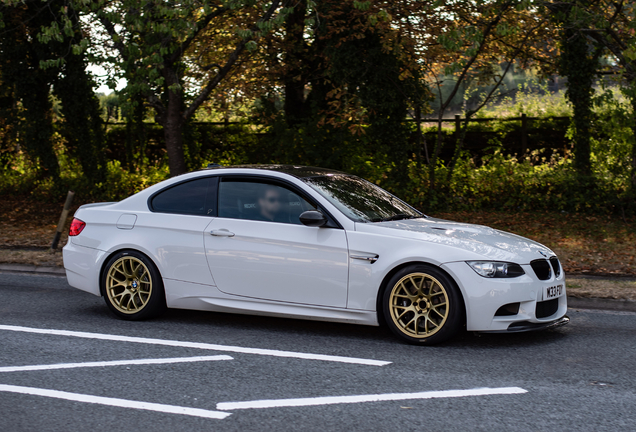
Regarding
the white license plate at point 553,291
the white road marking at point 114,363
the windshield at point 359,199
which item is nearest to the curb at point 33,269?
the white road marking at point 114,363

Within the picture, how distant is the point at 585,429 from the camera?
398cm

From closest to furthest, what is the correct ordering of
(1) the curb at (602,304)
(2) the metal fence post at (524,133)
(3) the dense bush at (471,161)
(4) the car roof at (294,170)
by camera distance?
1. (4) the car roof at (294,170)
2. (1) the curb at (602,304)
3. (3) the dense bush at (471,161)
4. (2) the metal fence post at (524,133)

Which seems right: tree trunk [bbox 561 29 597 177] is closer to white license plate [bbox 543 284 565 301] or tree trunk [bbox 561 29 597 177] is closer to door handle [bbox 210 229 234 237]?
white license plate [bbox 543 284 565 301]

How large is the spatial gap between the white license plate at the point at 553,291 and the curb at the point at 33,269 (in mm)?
7326

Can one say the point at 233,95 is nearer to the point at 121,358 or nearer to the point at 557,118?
the point at 557,118

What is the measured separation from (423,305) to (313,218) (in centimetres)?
121

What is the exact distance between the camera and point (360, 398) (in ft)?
14.9

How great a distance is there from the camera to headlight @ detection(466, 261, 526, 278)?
5.59m

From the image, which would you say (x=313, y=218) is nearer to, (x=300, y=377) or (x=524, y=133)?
(x=300, y=377)

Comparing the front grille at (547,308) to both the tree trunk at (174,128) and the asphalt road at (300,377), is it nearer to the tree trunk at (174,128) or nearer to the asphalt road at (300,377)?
the asphalt road at (300,377)

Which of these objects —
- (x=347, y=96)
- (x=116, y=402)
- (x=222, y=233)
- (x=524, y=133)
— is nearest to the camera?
(x=116, y=402)

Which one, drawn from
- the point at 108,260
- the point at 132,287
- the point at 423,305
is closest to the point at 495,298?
the point at 423,305

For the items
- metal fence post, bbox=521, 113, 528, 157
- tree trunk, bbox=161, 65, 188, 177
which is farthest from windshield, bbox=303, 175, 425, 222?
metal fence post, bbox=521, 113, 528, 157

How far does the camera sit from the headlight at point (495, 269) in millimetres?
5594
